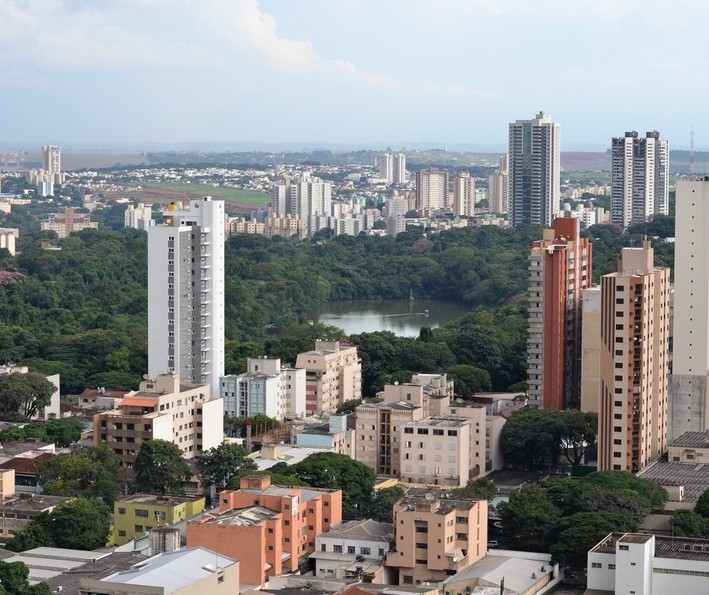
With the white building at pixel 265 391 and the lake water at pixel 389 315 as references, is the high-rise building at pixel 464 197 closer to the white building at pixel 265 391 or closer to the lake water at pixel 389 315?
the lake water at pixel 389 315

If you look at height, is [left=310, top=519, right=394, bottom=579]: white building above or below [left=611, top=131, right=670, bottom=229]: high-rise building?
below

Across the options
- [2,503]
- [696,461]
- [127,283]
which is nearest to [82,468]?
[2,503]

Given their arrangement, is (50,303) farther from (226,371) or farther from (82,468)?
(82,468)

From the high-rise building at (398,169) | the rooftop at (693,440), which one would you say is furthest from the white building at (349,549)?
the high-rise building at (398,169)

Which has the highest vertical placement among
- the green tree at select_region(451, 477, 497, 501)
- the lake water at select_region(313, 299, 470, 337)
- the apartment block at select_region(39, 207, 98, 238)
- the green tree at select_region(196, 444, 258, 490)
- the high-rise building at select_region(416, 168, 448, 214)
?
the high-rise building at select_region(416, 168, 448, 214)

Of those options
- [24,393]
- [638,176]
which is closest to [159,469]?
[24,393]

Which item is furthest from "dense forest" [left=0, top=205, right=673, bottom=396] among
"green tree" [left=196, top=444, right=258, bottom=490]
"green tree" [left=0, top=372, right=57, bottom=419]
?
"green tree" [left=196, top=444, right=258, bottom=490]

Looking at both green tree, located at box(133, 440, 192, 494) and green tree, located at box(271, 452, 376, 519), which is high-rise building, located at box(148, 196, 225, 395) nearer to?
green tree, located at box(133, 440, 192, 494)
